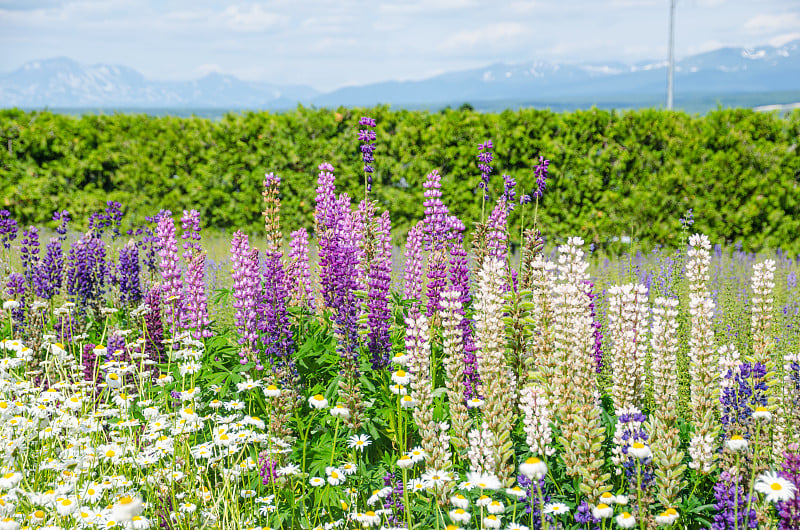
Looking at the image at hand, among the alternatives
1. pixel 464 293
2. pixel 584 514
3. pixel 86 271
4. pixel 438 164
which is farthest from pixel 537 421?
pixel 438 164

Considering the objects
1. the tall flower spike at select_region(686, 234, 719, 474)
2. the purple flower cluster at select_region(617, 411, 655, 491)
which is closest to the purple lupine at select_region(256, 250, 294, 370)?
the purple flower cluster at select_region(617, 411, 655, 491)

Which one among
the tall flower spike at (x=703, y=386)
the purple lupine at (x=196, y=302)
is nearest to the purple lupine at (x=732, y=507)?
the tall flower spike at (x=703, y=386)

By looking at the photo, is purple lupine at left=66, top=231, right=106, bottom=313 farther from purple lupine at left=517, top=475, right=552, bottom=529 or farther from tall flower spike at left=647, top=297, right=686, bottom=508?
tall flower spike at left=647, top=297, right=686, bottom=508

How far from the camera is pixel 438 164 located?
39.8ft

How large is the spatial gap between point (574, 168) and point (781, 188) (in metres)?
3.78

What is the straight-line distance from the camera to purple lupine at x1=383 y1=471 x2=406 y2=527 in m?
3.13

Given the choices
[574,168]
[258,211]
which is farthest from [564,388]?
[258,211]

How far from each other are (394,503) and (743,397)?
1.83 m

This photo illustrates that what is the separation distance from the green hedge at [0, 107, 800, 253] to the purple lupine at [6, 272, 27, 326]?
686 cm

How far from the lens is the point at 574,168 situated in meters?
11.7

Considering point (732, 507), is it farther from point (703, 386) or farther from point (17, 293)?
point (17, 293)

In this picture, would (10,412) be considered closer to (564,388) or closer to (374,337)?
(374,337)

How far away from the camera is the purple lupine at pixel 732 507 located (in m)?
2.70

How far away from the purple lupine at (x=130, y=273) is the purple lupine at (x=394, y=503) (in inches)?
139
